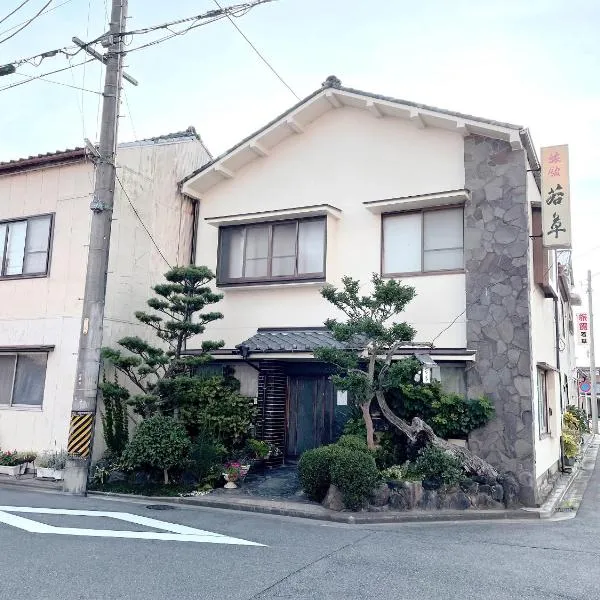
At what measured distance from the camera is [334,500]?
31.7 ft

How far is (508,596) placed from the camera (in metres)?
5.84

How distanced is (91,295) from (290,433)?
17.8ft

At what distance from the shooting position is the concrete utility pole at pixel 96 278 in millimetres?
11031

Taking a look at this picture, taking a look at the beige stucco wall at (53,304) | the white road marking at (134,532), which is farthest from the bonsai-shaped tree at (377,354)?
the beige stucco wall at (53,304)

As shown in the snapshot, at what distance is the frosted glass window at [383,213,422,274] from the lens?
1228 centimetres

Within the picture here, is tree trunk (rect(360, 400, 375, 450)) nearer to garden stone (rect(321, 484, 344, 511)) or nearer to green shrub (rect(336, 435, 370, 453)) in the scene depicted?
green shrub (rect(336, 435, 370, 453))

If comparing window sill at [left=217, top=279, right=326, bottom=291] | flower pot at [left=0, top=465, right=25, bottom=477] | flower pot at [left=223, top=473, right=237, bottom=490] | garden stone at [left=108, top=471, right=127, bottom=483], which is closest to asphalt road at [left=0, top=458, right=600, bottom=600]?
flower pot at [left=223, top=473, right=237, bottom=490]

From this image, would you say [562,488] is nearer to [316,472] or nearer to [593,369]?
[316,472]

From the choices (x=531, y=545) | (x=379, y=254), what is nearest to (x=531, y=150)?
(x=379, y=254)

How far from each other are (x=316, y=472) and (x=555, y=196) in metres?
6.78

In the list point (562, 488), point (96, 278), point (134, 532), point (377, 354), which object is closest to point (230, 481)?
point (134, 532)

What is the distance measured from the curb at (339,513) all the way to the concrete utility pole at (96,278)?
178cm

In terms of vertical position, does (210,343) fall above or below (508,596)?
above

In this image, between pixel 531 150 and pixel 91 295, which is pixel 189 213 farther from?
pixel 531 150
